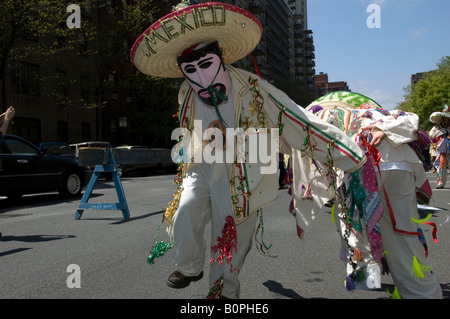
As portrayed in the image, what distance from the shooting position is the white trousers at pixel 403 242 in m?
2.81

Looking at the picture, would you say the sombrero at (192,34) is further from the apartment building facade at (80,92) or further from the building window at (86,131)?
the building window at (86,131)

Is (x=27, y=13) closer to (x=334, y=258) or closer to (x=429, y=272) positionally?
(x=334, y=258)

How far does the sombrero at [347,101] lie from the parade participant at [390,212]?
0.24 meters

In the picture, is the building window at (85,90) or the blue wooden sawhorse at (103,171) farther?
the building window at (85,90)

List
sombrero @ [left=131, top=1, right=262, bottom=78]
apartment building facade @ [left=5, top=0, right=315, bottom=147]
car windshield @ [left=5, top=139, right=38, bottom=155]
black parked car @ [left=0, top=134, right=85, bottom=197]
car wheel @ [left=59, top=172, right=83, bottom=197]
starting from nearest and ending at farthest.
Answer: sombrero @ [left=131, top=1, right=262, bottom=78]
black parked car @ [left=0, top=134, right=85, bottom=197]
car windshield @ [left=5, top=139, right=38, bottom=155]
car wheel @ [left=59, top=172, right=83, bottom=197]
apartment building facade @ [left=5, top=0, right=315, bottom=147]

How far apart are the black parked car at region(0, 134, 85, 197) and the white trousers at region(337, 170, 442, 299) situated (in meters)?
8.34

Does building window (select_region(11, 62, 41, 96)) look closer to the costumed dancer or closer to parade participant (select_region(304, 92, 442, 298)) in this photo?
the costumed dancer

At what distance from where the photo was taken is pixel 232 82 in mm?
3172

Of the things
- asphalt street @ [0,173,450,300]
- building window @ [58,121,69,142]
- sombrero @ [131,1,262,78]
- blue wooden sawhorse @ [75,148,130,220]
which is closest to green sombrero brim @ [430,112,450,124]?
asphalt street @ [0,173,450,300]

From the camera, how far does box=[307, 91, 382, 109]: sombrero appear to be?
3.52 metres

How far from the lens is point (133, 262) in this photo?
173 inches

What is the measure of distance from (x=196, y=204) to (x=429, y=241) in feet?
12.5

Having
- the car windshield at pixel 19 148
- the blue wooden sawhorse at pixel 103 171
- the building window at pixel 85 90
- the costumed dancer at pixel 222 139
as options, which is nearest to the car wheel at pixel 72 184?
the car windshield at pixel 19 148
